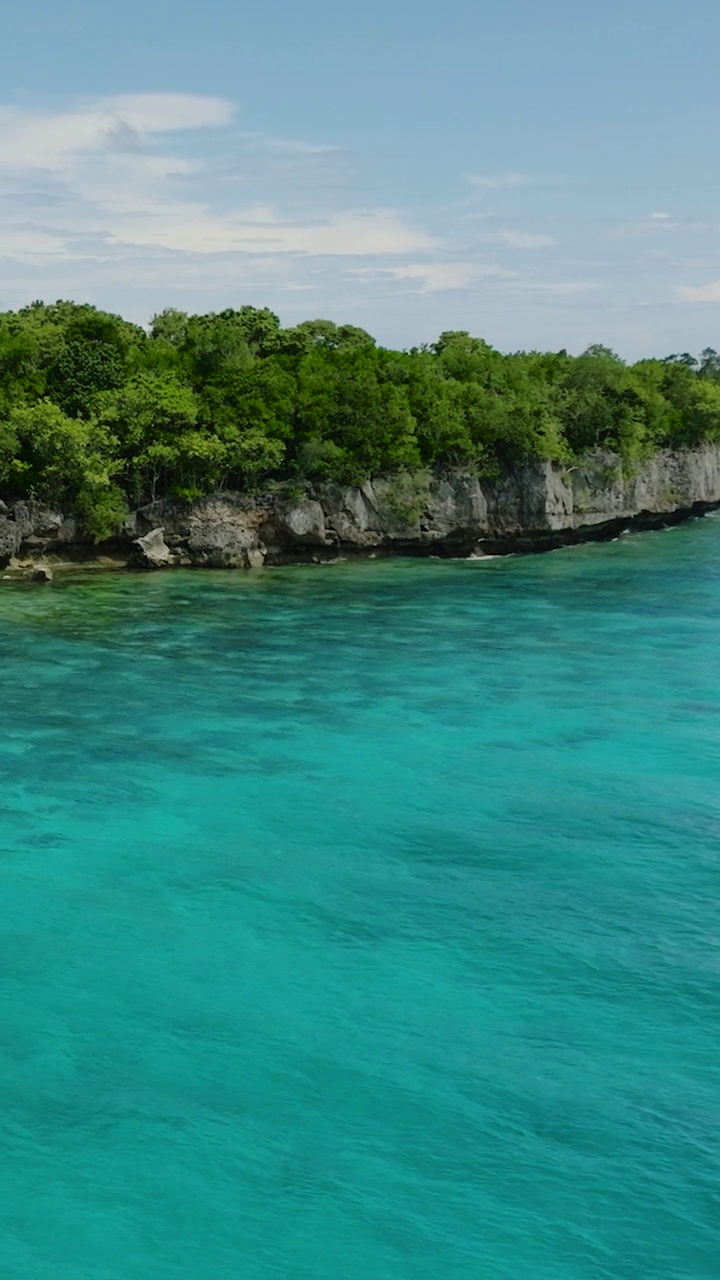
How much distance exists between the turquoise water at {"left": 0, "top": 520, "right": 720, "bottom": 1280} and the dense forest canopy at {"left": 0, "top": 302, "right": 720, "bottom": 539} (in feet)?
41.4

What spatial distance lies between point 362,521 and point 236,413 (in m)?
Result: 6.31

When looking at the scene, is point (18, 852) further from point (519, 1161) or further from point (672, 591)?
point (672, 591)

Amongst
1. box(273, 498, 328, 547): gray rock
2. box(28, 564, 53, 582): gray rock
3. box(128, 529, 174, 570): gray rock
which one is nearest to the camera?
box(28, 564, 53, 582): gray rock

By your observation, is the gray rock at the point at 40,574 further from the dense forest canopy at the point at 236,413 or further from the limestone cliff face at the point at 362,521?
the dense forest canopy at the point at 236,413

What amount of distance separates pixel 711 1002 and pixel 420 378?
3958cm

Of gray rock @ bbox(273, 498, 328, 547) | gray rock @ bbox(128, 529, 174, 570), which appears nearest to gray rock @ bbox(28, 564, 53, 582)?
gray rock @ bbox(128, 529, 174, 570)

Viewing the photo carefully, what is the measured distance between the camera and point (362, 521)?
49.0m

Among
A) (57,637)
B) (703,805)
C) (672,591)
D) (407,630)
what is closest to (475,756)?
(703,805)

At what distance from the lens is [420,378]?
5228 cm

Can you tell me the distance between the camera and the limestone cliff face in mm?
45438

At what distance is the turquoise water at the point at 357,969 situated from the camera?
39.5ft

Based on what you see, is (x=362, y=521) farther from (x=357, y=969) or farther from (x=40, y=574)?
(x=357, y=969)

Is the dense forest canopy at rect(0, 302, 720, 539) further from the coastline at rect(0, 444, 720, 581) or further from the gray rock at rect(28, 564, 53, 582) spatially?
the gray rock at rect(28, 564, 53, 582)

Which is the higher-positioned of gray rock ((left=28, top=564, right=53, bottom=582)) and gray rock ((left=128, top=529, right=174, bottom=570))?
gray rock ((left=128, top=529, right=174, bottom=570))
